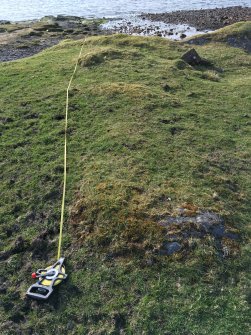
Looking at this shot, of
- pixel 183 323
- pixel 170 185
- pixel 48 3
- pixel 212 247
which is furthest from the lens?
pixel 48 3

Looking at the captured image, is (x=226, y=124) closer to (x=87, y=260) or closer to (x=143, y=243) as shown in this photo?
(x=143, y=243)

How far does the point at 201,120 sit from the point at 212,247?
6777 millimetres

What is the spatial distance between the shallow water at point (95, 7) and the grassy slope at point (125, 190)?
1844 inches

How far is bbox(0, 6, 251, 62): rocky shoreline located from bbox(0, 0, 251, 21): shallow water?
21.5 feet

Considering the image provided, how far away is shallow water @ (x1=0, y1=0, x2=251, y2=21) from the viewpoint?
6134 centimetres

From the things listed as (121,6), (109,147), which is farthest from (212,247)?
(121,6)

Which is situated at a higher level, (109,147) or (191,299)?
(109,147)

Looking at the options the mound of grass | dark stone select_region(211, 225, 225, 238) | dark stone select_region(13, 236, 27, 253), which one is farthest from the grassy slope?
the mound of grass

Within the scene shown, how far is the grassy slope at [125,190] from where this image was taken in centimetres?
721

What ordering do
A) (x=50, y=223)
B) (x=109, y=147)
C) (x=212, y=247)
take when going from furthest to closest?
(x=109, y=147) < (x=50, y=223) < (x=212, y=247)

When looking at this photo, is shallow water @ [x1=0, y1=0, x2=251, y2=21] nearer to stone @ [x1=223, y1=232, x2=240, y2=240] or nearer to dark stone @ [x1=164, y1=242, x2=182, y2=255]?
stone @ [x1=223, y1=232, x2=240, y2=240]

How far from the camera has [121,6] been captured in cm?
6756

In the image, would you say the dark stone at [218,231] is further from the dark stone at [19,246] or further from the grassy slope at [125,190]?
the dark stone at [19,246]

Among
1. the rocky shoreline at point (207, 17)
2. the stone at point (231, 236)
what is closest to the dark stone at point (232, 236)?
the stone at point (231, 236)
